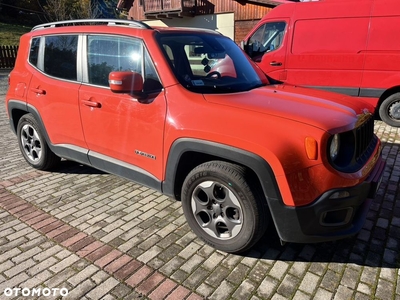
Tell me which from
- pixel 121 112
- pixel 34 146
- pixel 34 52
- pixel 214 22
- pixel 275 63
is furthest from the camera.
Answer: pixel 214 22

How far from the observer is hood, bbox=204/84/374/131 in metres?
2.30

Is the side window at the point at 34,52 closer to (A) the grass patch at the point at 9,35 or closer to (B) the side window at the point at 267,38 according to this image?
(B) the side window at the point at 267,38

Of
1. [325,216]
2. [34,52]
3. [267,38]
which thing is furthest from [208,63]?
[267,38]

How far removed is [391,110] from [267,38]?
3231 millimetres

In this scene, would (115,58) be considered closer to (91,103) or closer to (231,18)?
(91,103)

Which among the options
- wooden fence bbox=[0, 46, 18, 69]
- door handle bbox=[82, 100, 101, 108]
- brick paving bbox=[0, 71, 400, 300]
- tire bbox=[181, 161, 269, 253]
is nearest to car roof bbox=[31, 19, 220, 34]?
door handle bbox=[82, 100, 101, 108]

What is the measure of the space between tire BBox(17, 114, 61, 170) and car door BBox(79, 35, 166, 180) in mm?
1090

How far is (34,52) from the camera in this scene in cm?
410

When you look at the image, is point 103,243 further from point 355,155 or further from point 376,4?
point 376,4

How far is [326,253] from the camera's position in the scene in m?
2.72

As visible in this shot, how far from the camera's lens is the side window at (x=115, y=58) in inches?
115

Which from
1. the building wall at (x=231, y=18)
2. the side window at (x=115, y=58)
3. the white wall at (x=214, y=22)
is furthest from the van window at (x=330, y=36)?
the white wall at (x=214, y=22)

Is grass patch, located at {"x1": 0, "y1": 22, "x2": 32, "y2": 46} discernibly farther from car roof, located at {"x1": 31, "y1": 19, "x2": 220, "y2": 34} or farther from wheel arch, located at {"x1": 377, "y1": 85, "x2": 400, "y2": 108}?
wheel arch, located at {"x1": 377, "y1": 85, "x2": 400, "y2": 108}

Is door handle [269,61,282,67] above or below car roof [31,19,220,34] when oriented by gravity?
below
